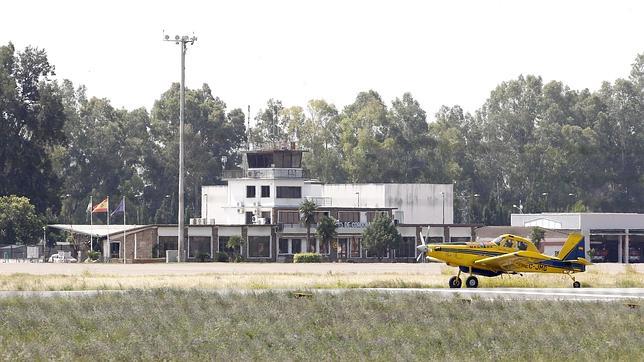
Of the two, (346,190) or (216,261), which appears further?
(346,190)

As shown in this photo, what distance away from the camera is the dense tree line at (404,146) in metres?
153

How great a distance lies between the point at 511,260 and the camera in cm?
4769

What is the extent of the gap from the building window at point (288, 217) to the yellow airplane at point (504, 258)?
192ft

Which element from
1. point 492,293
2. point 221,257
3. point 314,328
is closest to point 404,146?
point 221,257

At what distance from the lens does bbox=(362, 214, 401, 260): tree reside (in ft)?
343

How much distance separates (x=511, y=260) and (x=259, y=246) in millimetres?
57182

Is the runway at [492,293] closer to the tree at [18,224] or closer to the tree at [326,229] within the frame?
the tree at [326,229]

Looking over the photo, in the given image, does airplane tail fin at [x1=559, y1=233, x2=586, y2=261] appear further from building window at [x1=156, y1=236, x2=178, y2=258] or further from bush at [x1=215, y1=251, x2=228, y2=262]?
building window at [x1=156, y1=236, x2=178, y2=258]

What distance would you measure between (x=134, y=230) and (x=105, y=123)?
58797 mm

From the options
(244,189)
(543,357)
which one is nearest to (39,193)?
(244,189)

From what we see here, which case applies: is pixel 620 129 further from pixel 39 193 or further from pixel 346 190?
pixel 39 193

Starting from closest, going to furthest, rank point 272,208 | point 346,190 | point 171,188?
1. point 272,208
2. point 346,190
3. point 171,188

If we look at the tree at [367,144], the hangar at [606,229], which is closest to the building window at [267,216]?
the hangar at [606,229]

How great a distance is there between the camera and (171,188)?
512 ft
